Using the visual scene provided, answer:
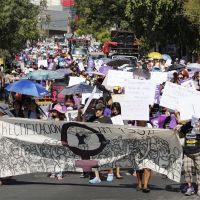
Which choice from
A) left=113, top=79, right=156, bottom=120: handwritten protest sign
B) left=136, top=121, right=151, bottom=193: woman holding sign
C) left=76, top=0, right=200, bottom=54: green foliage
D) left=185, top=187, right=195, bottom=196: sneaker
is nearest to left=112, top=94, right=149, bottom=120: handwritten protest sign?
left=113, top=79, right=156, bottom=120: handwritten protest sign

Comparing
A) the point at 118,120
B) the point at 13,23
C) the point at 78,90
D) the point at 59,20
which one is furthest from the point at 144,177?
the point at 59,20

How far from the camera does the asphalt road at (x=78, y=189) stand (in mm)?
10781

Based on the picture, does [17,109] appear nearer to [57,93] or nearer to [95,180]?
[95,180]

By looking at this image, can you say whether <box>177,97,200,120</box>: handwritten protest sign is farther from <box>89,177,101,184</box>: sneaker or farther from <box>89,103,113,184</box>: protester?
<box>89,177,101,184</box>: sneaker

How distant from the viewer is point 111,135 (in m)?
11.5

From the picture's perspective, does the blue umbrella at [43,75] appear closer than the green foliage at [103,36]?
Yes

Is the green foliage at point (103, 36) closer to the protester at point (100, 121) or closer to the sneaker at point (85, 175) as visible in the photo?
the sneaker at point (85, 175)

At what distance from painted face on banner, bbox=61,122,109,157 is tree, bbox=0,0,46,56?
1510cm

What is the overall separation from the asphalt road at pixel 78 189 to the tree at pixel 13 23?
1431cm

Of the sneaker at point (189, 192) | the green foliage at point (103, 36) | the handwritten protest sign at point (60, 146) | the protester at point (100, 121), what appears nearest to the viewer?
the sneaker at point (189, 192)

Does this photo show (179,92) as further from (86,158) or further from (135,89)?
(86,158)

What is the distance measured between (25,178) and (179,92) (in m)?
3.12

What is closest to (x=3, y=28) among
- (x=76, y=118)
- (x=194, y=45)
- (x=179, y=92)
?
(x=76, y=118)

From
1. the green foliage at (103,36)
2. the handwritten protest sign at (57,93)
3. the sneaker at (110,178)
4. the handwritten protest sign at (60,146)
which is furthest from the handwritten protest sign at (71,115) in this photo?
the green foliage at (103,36)
